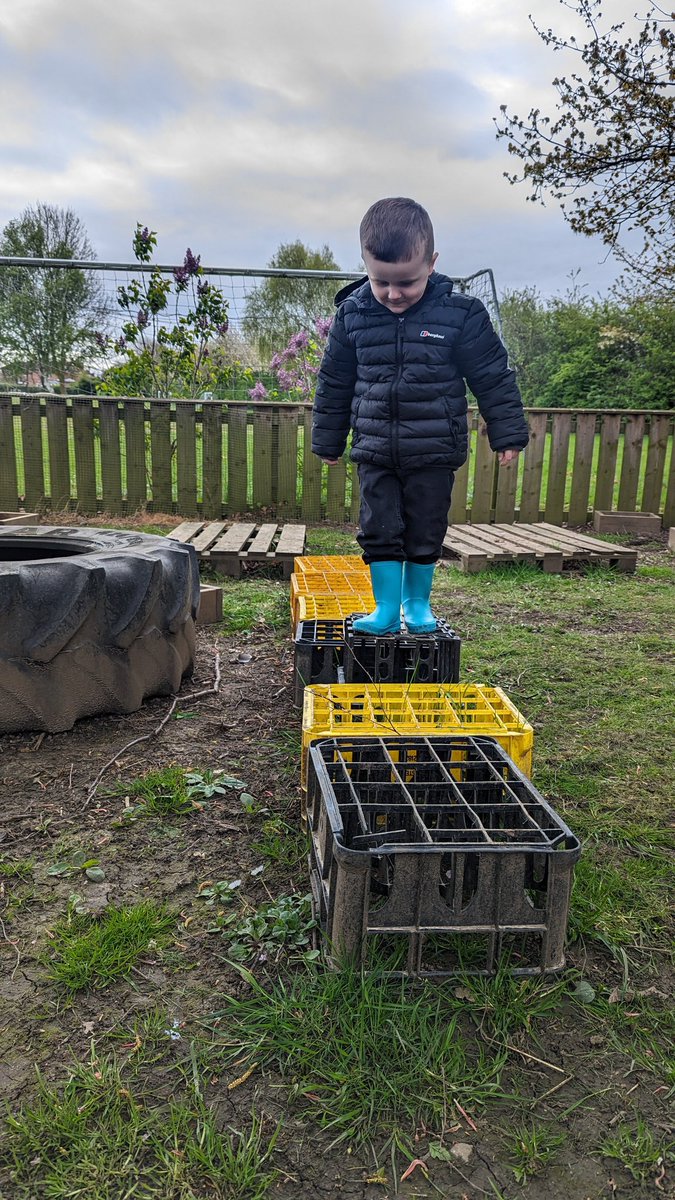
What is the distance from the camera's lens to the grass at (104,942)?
61.7 inches

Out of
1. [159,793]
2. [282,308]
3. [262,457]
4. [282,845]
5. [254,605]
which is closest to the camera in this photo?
[282,845]

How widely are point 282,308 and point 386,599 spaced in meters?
9.17

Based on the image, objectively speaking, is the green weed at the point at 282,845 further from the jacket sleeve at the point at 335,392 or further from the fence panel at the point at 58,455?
the fence panel at the point at 58,455

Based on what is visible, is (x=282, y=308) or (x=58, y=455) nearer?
(x=58, y=455)

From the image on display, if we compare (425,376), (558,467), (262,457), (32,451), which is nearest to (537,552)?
(558,467)

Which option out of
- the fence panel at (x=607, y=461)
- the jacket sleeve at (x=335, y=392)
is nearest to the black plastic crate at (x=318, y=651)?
the jacket sleeve at (x=335, y=392)

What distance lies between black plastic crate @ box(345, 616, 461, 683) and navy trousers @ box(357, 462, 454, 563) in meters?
0.37

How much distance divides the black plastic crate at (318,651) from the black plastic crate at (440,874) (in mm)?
856

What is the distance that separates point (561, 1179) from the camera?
118 centimetres

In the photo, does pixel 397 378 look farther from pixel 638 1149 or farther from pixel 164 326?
pixel 164 326

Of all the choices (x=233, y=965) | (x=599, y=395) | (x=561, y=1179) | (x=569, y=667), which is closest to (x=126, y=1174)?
(x=233, y=965)

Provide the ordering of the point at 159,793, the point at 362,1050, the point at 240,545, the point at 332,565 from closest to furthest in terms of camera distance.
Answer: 1. the point at 362,1050
2. the point at 159,793
3. the point at 332,565
4. the point at 240,545

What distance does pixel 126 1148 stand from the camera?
3.91 feet

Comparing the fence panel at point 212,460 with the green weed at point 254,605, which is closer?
the green weed at point 254,605
